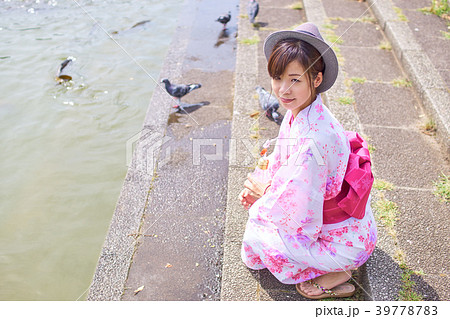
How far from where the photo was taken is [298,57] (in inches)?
79.4

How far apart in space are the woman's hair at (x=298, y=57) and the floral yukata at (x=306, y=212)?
191mm

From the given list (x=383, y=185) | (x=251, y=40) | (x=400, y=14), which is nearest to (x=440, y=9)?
(x=400, y=14)

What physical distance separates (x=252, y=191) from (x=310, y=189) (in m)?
0.47

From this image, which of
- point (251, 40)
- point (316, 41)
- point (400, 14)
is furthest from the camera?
Result: point (400, 14)

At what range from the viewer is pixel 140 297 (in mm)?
2598

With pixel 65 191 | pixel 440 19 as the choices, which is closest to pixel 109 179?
pixel 65 191

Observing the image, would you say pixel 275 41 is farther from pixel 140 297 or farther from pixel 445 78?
pixel 445 78

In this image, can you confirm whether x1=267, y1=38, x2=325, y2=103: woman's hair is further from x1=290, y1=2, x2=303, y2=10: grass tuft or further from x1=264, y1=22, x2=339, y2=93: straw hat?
x1=290, y1=2, x2=303, y2=10: grass tuft

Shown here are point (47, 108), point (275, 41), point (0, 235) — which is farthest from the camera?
point (47, 108)

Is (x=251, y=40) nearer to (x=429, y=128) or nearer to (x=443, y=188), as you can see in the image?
(x=429, y=128)

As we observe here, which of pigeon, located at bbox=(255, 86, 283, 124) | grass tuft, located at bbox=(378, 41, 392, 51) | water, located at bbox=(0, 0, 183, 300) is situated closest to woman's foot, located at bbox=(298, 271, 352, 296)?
water, located at bbox=(0, 0, 183, 300)

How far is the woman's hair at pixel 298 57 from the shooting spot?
2014 millimetres

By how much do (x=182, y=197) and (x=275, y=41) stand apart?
1.70m

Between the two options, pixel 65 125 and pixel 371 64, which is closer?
pixel 65 125
